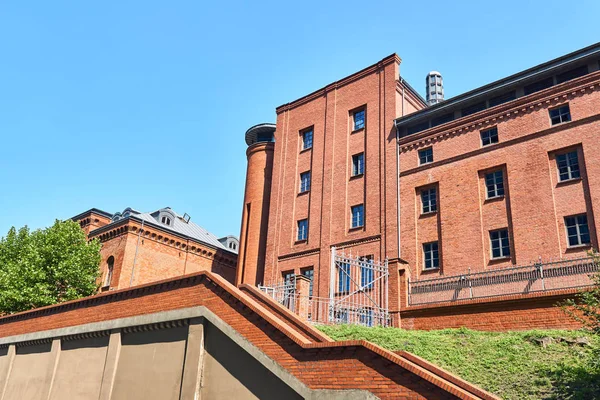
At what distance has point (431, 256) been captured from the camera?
24.3m

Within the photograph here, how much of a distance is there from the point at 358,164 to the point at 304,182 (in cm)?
391

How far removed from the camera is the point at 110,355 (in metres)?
15.5

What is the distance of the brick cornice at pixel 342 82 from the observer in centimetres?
2885

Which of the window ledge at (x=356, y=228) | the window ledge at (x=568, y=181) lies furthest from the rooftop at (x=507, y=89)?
the window ledge at (x=356, y=228)

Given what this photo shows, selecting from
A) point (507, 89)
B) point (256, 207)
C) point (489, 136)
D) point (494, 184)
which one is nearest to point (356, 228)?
point (494, 184)

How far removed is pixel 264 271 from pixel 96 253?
11.9 metres

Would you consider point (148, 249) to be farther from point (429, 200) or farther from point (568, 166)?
point (568, 166)

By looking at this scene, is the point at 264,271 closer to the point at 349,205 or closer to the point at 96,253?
the point at 349,205

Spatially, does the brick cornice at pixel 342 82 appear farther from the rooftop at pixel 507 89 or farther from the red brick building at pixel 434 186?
the rooftop at pixel 507 89

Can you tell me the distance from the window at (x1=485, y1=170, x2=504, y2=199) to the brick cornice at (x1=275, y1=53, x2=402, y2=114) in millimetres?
8911

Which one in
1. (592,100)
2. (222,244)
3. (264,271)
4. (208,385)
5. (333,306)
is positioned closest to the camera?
(208,385)

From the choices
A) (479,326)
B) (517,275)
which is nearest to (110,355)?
(479,326)

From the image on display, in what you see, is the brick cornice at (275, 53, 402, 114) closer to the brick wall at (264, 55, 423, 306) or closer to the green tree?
the brick wall at (264, 55, 423, 306)

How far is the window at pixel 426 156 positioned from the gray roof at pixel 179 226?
65.0 ft
